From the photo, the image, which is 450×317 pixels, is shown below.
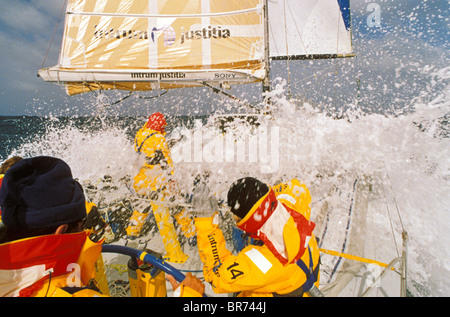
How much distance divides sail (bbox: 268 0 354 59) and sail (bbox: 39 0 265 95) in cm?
341

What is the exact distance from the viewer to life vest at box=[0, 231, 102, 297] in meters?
0.82

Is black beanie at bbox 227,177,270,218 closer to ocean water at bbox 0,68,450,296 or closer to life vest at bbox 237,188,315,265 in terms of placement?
life vest at bbox 237,188,315,265

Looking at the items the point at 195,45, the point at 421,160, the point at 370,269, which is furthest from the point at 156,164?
the point at 195,45

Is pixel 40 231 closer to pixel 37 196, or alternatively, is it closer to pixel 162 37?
pixel 37 196

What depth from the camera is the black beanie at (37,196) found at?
A: 0.88 metres


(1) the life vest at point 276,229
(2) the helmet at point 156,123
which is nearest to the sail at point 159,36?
(2) the helmet at point 156,123

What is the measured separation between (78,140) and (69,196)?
5298mm

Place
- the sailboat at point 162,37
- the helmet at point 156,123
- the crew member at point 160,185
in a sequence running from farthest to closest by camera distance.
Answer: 1. the sailboat at point 162,37
2. the helmet at point 156,123
3. the crew member at point 160,185

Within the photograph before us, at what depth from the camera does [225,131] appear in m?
3.97

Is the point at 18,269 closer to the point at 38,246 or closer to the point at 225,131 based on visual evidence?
the point at 38,246

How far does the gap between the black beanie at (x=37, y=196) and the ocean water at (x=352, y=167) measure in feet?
6.86

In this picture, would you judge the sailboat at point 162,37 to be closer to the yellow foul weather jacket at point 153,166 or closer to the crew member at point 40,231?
the yellow foul weather jacket at point 153,166

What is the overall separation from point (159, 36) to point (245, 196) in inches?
236

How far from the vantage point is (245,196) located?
1.22 m
